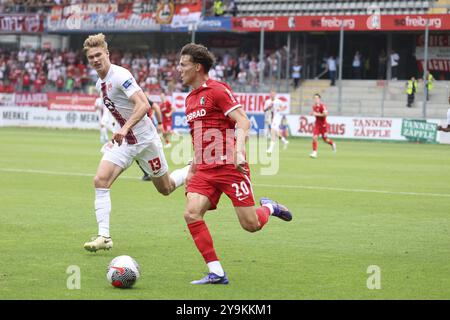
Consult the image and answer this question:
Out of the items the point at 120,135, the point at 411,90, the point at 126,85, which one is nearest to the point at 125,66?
the point at 411,90

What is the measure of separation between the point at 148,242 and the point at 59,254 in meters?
1.49

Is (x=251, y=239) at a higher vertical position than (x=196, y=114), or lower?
lower

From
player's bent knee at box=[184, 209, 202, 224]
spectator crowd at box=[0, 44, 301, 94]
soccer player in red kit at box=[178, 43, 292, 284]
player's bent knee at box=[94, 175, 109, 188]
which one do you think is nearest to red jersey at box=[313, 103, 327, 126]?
spectator crowd at box=[0, 44, 301, 94]

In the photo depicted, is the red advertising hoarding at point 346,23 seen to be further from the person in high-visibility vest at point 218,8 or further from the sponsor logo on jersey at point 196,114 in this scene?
the sponsor logo on jersey at point 196,114

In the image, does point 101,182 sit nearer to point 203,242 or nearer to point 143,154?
point 143,154

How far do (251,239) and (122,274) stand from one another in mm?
3935

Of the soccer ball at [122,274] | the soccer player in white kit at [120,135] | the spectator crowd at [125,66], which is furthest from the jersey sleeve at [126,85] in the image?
the spectator crowd at [125,66]

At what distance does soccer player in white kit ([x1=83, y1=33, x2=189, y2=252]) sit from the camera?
1142 centimetres

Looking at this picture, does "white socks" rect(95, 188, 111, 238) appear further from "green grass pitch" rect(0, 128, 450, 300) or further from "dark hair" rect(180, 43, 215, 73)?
"dark hair" rect(180, 43, 215, 73)

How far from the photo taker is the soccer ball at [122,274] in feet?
28.5

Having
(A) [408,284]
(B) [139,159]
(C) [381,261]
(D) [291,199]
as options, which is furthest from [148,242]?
(D) [291,199]

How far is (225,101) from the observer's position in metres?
9.22

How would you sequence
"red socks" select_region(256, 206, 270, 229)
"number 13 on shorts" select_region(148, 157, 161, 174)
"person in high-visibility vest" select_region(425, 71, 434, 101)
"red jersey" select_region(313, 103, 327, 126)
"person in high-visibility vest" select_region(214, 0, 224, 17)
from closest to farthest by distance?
"red socks" select_region(256, 206, 270, 229) → "number 13 on shorts" select_region(148, 157, 161, 174) → "red jersey" select_region(313, 103, 327, 126) → "person in high-visibility vest" select_region(425, 71, 434, 101) → "person in high-visibility vest" select_region(214, 0, 224, 17)
